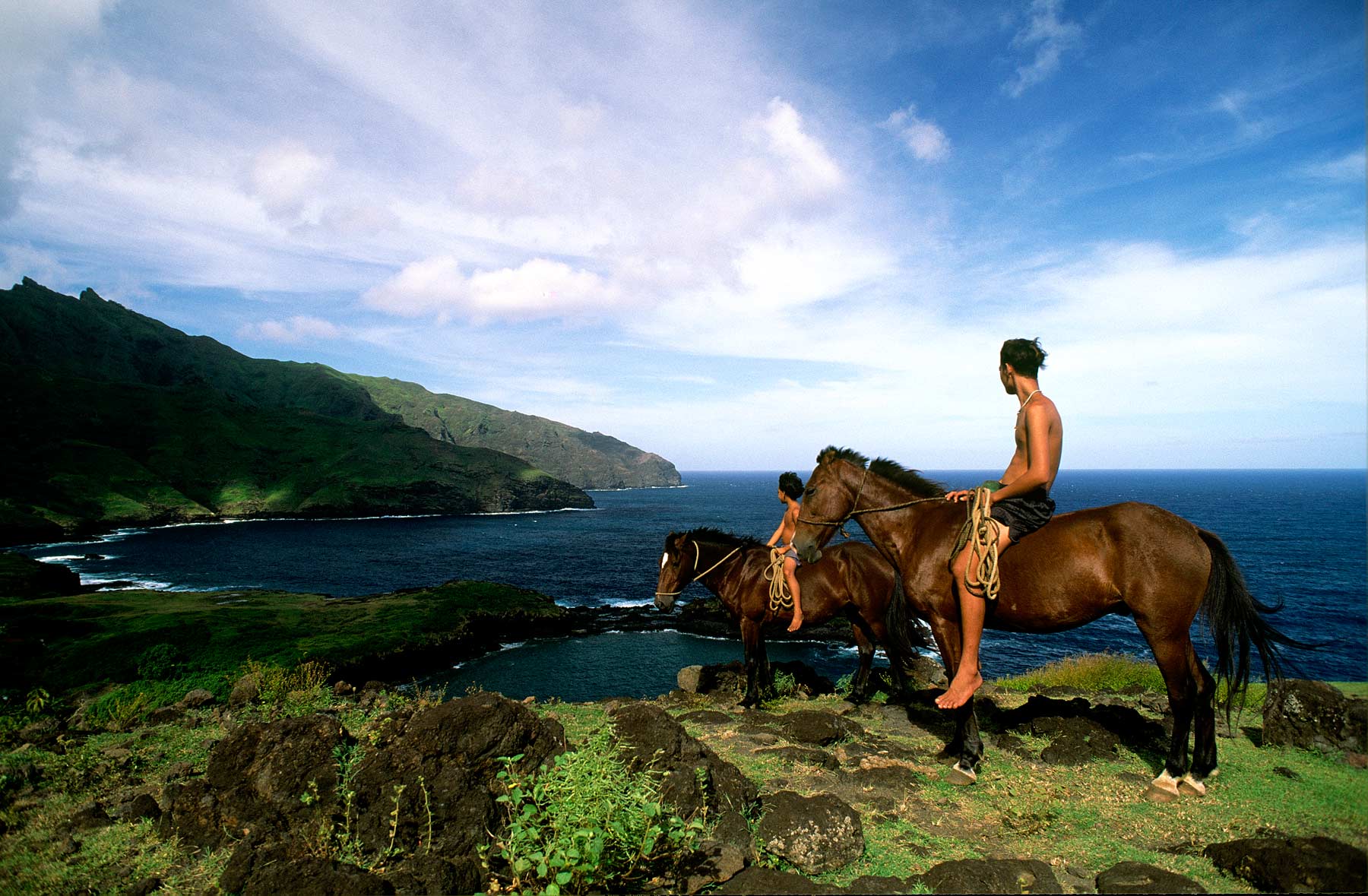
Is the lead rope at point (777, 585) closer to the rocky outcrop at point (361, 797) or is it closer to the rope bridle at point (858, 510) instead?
the rope bridle at point (858, 510)

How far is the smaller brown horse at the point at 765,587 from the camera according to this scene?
32.3 ft

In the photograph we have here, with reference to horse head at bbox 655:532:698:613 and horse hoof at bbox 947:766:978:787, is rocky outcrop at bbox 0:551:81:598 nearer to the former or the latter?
horse head at bbox 655:532:698:613

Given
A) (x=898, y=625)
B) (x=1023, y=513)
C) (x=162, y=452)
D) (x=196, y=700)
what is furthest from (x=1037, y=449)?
(x=162, y=452)

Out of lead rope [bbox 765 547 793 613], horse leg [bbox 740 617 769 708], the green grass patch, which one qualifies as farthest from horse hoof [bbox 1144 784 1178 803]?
the green grass patch

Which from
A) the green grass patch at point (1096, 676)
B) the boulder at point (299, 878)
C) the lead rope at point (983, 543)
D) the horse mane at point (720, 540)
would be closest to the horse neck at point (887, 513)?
the lead rope at point (983, 543)

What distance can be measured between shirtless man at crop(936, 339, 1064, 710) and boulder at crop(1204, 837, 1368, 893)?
2101 millimetres

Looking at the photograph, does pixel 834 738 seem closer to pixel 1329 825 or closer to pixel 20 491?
pixel 1329 825

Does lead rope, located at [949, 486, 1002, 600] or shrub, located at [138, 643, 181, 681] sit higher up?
lead rope, located at [949, 486, 1002, 600]

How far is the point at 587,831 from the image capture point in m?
3.24

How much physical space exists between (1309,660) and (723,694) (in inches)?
1447

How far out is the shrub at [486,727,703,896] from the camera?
11.3 ft

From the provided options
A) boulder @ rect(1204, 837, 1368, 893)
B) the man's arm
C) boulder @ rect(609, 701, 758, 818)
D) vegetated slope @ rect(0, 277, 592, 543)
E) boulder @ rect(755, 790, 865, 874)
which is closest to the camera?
boulder @ rect(1204, 837, 1368, 893)

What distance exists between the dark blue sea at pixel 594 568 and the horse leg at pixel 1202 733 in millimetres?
21908

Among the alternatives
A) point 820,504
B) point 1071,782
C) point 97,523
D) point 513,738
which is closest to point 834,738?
point 1071,782
